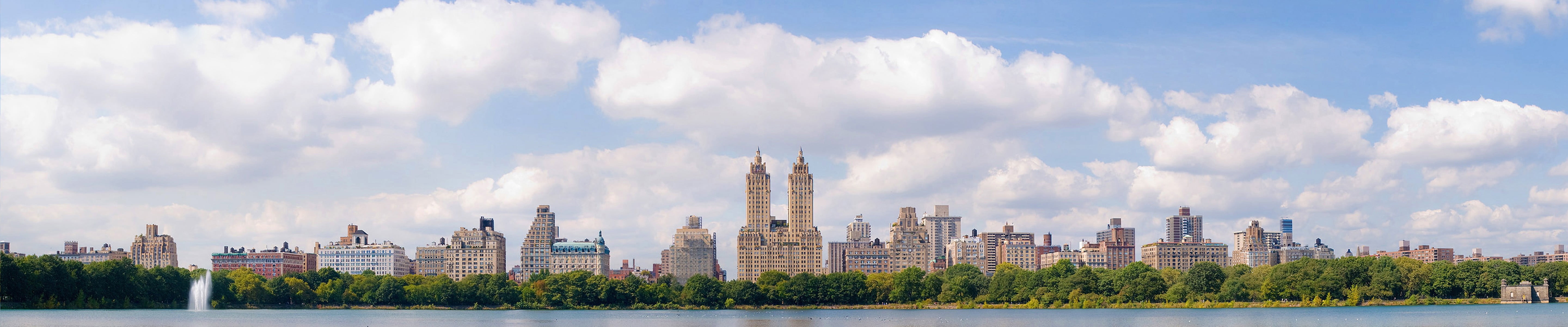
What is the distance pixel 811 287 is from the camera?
156 metres

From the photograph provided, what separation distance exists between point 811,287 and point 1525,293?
2804 inches

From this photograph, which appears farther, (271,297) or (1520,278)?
(271,297)

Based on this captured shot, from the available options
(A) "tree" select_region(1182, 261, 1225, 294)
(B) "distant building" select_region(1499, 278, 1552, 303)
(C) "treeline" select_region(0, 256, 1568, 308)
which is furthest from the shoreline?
(A) "tree" select_region(1182, 261, 1225, 294)

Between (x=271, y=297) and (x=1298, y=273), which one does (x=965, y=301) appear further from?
(x=271, y=297)

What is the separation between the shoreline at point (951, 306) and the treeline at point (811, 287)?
1.30 feet

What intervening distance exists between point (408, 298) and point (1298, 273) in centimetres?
9556

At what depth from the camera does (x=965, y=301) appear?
489 ft

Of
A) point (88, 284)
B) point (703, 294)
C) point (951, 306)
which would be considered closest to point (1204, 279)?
point (951, 306)

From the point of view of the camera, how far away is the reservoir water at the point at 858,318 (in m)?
96.8

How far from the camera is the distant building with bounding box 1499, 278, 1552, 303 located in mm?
135250

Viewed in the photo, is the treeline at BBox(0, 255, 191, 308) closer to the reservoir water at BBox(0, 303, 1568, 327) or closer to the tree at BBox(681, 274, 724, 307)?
the reservoir water at BBox(0, 303, 1568, 327)

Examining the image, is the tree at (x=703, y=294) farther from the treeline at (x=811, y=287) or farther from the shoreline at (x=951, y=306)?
the shoreline at (x=951, y=306)

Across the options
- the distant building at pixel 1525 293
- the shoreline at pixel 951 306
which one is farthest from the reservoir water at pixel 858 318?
the distant building at pixel 1525 293

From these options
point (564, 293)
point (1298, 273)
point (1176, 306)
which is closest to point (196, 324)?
point (564, 293)
